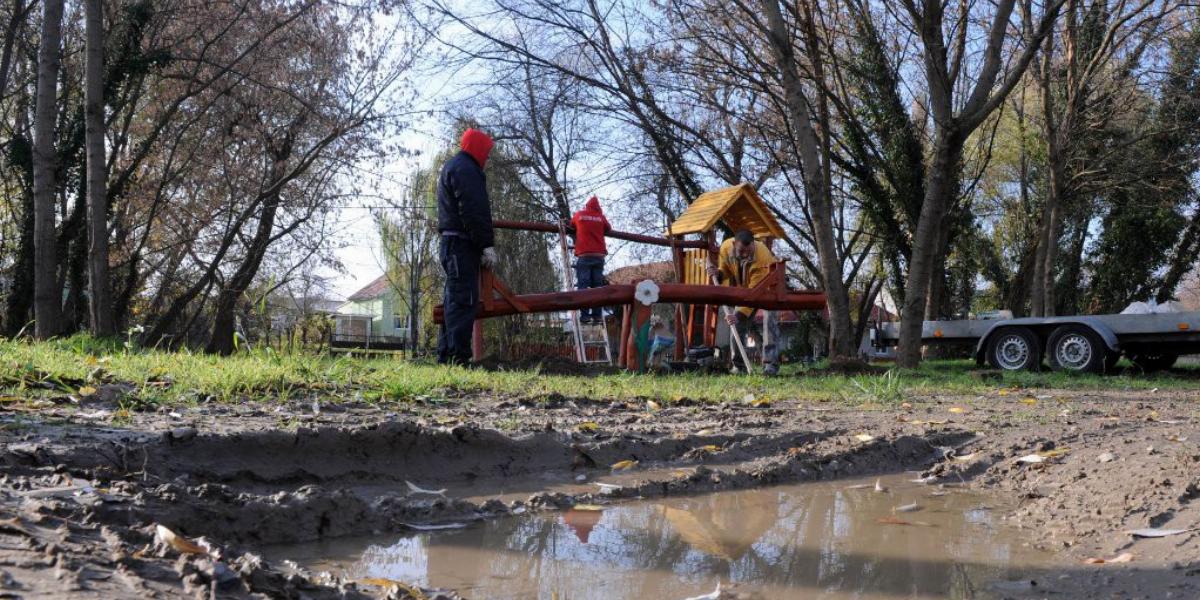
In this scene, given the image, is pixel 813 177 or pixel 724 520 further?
pixel 813 177

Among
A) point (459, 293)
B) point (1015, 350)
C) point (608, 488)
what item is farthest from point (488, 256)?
point (1015, 350)

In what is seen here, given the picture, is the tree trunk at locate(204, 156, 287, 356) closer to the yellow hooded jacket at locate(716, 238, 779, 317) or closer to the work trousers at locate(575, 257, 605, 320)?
the work trousers at locate(575, 257, 605, 320)

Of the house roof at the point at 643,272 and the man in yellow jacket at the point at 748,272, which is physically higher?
the house roof at the point at 643,272

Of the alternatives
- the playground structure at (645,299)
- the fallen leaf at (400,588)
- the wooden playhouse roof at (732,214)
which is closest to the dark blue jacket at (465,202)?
the playground structure at (645,299)

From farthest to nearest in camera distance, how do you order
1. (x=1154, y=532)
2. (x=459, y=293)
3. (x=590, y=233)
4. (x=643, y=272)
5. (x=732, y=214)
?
(x=643, y=272) → (x=732, y=214) → (x=590, y=233) → (x=459, y=293) → (x=1154, y=532)

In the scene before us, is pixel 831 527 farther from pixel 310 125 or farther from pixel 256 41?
pixel 310 125

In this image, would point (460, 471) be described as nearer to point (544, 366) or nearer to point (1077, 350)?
point (544, 366)

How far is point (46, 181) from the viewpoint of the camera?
1046 centimetres

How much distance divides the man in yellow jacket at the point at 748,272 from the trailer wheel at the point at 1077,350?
16.2ft

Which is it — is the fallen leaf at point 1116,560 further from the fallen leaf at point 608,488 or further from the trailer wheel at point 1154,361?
the trailer wheel at point 1154,361

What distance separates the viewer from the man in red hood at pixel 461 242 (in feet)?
26.1

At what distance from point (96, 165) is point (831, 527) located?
1022cm

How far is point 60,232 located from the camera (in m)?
15.0

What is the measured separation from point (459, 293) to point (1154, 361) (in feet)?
41.3
